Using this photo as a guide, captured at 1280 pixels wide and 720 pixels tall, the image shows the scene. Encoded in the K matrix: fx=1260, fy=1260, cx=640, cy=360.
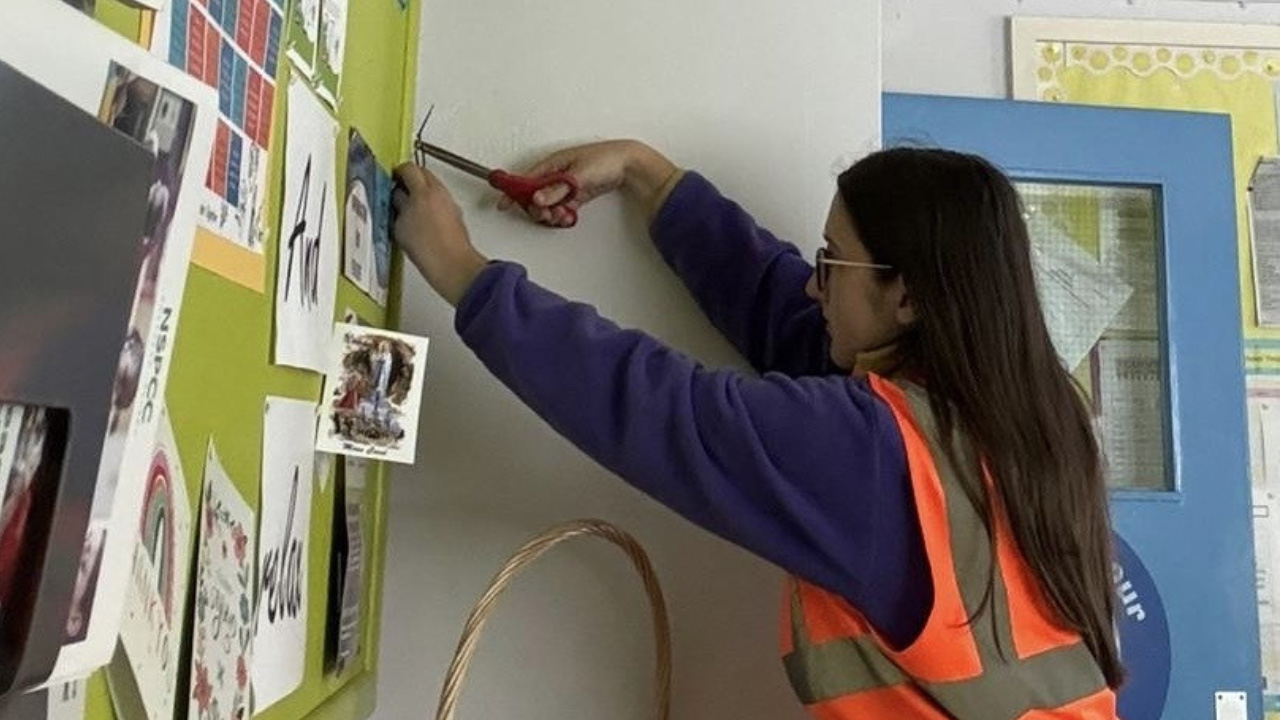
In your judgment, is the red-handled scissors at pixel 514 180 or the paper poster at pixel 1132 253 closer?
the red-handled scissors at pixel 514 180

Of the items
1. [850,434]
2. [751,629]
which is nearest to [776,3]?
[850,434]

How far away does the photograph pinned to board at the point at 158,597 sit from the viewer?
54 cm

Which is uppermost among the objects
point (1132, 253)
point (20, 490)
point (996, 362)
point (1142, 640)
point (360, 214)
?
point (1132, 253)

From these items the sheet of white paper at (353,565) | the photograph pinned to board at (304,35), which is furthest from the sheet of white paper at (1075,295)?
the photograph pinned to board at (304,35)

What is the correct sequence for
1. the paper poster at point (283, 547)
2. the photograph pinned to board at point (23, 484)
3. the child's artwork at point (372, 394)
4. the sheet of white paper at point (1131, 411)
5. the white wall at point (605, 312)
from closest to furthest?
the photograph pinned to board at point (23, 484)
the paper poster at point (283, 547)
the child's artwork at point (372, 394)
the white wall at point (605, 312)
the sheet of white paper at point (1131, 411)

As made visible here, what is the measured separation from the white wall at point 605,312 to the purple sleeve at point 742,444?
0.24m

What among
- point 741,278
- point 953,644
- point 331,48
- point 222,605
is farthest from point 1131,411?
point 222,605

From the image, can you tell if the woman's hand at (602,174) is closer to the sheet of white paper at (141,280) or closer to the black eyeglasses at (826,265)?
the black eyeglasses at (826,265)

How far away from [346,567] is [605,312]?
38 cm

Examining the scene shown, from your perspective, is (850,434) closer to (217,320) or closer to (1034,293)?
(1034,293)

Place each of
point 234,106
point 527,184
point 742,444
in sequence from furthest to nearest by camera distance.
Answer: point 527,184, point 742,444, point 234,106

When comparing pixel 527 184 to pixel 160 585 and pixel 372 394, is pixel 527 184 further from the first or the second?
pixel 160 585

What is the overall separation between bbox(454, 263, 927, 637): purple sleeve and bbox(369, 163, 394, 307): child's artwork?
0.15 meters

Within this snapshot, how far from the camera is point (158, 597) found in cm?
56
